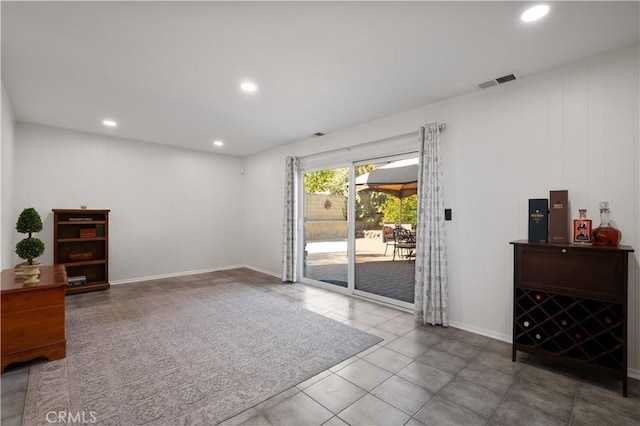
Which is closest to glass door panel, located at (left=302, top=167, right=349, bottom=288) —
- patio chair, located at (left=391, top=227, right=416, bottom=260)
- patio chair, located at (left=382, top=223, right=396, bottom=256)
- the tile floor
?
patio chair, located at (left=382, top=223, right=396, bottom=256)

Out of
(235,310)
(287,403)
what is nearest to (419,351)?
(287,403)

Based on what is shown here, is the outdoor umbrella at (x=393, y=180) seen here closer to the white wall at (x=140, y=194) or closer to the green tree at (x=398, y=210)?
the green tree at (x=398, y=210)

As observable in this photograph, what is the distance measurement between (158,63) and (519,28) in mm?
3034

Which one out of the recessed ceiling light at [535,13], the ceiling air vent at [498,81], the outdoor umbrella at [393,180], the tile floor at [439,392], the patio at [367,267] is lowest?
the tile floor at [439,392]

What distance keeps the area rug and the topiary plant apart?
37.4 inches

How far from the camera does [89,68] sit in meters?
2.82

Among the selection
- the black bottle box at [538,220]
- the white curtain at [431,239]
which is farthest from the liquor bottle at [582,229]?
the white curtain at [431,239]

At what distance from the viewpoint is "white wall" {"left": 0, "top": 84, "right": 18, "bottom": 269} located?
11.1ft

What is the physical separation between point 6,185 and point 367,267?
18.4 feet

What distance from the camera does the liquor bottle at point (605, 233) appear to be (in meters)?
2.29

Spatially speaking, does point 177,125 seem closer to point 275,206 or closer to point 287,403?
point 275,206

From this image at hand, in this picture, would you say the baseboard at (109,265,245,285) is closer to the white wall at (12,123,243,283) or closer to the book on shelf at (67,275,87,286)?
the white wall at (12,123,243,283)

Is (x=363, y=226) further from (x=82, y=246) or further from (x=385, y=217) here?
(x=82, y=246)

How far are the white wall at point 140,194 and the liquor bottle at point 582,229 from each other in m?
6.09
